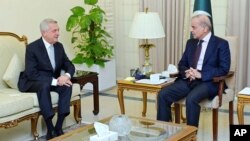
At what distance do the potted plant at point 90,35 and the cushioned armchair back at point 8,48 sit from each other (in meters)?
1.24

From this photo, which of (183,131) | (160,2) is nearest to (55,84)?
(183,131)

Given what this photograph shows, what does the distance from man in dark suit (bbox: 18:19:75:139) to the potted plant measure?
1518mm

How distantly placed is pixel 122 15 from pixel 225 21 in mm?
1848

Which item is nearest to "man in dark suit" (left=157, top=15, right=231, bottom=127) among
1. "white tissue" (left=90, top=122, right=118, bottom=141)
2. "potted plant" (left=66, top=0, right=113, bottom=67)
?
"white tissue" (left=90, top=122, right=118, bottom=141)

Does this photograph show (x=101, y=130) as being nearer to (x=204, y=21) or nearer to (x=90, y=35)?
(x=204, y=21)

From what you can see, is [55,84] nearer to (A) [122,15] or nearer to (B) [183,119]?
(B) [183,119]

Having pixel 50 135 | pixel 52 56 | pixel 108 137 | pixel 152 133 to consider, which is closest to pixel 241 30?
pixel 52 56

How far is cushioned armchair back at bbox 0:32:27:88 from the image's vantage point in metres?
4.46

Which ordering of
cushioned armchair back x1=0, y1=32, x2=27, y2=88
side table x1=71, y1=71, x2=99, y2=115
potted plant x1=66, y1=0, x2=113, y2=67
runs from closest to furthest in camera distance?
cushioned armchair back x1=0, y1=32, x2=27, y2=88 < side table x1=71, y1=71, x2=99, y2=115 < potted plant x1=66, y1=0, x2=113, y2=67

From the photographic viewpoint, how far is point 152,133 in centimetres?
309

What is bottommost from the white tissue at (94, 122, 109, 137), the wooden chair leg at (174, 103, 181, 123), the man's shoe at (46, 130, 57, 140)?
the man's shoe at (46, 130, 57, 140)

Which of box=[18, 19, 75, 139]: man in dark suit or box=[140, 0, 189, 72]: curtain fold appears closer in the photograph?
box=[18, 19, 75, 139]: man in dark suit

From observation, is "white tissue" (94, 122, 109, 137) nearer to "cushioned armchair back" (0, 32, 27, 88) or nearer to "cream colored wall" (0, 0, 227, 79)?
"cushioned armchair back" (0, 32, 27, 88)

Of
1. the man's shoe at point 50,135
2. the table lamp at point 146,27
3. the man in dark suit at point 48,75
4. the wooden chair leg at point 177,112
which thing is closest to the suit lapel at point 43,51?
the man in dark suit at point 48,75
